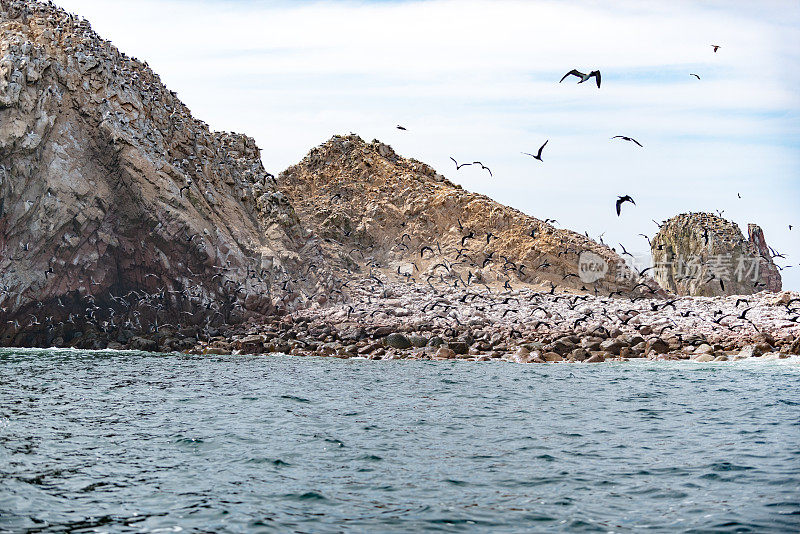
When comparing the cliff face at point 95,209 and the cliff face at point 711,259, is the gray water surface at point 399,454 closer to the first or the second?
the cliff face at point 95,209

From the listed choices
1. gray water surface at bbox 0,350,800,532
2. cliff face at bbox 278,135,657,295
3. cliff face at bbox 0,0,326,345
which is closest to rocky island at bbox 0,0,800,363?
cliff face at bbox 0,0,326,345

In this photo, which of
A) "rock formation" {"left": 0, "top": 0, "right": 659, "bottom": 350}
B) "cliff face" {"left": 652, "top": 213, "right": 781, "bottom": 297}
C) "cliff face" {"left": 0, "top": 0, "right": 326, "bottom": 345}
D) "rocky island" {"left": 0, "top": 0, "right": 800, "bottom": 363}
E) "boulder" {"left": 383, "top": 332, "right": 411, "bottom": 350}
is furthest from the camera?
"cliff face" {"left": 652, "top": 213, "right": 781, "bottom": 297}

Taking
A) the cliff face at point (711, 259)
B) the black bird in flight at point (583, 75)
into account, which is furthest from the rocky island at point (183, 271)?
the cliff face at point (711, 259)

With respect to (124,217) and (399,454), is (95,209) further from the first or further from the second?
(399,454)

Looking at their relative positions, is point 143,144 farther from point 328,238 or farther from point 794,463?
point 794,463

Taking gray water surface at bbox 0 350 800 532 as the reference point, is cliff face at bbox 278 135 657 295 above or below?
above

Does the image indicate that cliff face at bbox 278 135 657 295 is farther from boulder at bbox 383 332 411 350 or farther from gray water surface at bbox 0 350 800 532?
gray water surface at bbox 0 350 800 532

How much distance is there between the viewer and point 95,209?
39.0 m

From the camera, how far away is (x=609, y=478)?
12.4 m

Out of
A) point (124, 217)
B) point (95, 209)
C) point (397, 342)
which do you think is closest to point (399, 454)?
point (397, 342)

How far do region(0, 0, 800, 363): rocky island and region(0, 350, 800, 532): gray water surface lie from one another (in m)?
10.7

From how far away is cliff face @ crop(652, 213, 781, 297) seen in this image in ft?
239

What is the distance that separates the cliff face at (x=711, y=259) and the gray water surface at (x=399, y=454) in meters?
50.4

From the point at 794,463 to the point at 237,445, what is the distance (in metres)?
10.2
